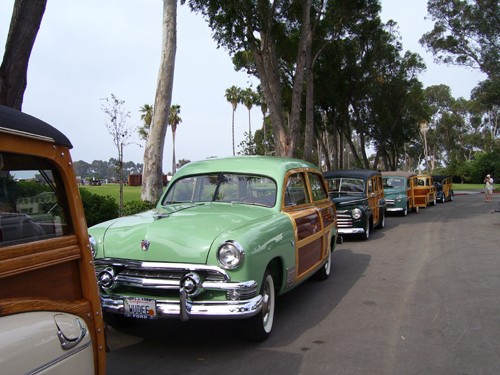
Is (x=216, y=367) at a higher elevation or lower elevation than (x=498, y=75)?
lower

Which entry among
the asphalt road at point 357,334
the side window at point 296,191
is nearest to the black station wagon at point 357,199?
the asphalt road at point 357,334

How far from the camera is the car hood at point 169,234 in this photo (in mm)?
4281

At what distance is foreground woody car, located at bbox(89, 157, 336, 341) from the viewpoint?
415 centimetres

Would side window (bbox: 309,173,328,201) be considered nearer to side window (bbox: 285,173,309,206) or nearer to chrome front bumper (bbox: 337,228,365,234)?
side window (bbox: 285,173,309,206)

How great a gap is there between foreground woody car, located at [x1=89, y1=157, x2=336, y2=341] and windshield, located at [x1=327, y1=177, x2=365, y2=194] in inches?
279

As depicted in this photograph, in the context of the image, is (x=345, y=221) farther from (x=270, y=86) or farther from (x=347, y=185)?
(x=270, y=86)

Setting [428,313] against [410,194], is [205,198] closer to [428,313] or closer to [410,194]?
[428,313]

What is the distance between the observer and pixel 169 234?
14.5 feet

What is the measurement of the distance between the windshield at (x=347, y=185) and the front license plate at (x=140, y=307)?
9183 millimetres

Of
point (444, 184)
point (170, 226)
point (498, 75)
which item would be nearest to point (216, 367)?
point (170, 226)

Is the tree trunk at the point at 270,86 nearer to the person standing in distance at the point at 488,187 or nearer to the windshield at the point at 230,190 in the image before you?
the windshield at the point at 230,190

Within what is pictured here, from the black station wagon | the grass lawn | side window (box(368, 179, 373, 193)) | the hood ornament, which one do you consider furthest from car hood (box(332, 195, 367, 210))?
the hood ornament

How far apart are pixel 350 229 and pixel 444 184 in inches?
767

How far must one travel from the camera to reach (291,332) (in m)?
5.04
